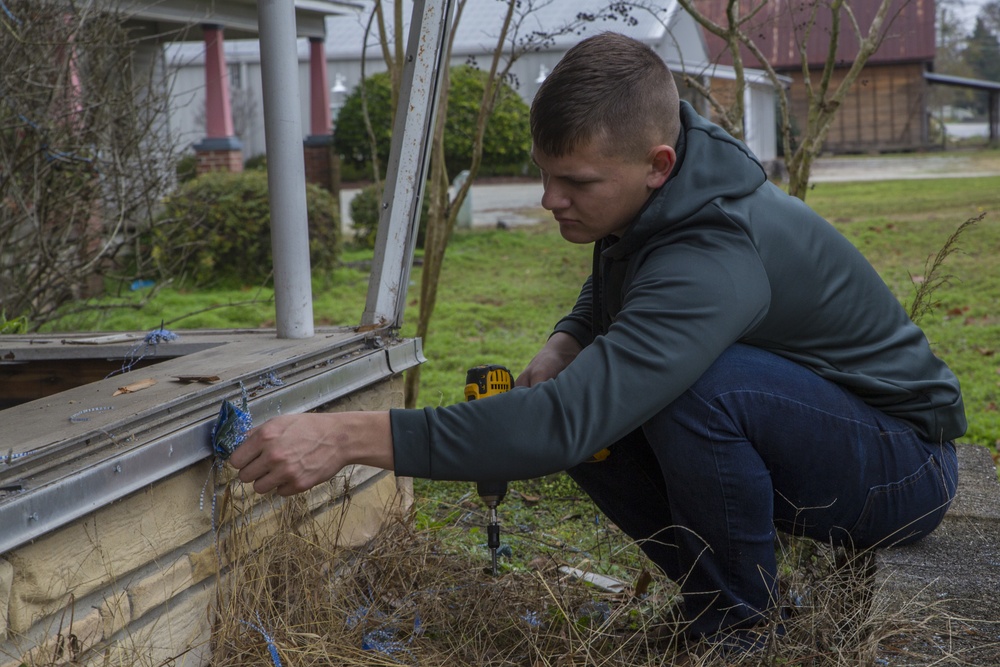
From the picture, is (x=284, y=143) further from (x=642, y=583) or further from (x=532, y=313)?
(x=532, y=313)

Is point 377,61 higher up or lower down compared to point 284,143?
higher up

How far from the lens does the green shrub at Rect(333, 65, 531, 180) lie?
1513cm

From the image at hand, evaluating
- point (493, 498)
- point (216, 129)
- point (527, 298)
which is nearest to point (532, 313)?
point (527, 298)

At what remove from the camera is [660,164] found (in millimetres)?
2002

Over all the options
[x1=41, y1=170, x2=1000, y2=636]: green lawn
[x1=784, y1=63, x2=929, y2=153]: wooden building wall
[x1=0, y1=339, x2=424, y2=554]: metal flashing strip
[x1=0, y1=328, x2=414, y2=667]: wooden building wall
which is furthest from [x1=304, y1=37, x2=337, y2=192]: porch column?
[x1=784, y1=63, x2=929, y2=153]: wooden building wall

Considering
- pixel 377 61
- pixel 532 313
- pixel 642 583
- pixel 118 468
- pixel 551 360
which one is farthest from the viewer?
pixel 377 61

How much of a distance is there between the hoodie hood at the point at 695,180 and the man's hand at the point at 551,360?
0.48 metres

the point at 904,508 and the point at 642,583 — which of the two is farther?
the point at 642,583

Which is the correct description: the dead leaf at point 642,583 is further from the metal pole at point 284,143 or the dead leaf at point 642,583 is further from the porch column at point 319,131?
the porch column at point 319,131

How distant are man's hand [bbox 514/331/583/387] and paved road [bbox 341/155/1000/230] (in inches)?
425

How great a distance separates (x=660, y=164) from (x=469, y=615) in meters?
1.11

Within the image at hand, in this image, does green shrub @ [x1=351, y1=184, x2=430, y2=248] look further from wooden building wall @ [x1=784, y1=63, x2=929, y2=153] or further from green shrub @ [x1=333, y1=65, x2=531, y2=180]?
wooden building wall @ [x1=784, y1=63, x2=929, y2=153]

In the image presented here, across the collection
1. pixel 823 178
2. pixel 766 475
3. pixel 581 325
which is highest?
pixel 823 178

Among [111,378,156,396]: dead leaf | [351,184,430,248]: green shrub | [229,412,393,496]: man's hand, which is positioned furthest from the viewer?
[351,184,430,248]: green shrub
